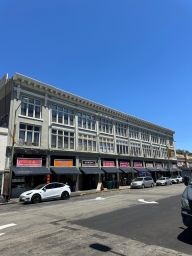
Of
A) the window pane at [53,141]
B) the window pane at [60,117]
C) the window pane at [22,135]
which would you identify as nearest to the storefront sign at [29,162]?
the window pane at [22,135]

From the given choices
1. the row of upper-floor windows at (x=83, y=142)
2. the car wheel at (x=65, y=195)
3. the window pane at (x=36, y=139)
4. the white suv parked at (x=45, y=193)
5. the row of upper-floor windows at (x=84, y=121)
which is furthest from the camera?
the row of upper-floor windows at (x=84, y=121)

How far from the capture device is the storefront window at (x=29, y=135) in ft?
90.7

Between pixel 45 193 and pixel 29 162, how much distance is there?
777 cm

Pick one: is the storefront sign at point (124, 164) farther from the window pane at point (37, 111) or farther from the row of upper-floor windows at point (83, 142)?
the window pane at point (37, 111)

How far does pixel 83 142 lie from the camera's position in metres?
35.5

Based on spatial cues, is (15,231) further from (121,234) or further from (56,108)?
(56,108)

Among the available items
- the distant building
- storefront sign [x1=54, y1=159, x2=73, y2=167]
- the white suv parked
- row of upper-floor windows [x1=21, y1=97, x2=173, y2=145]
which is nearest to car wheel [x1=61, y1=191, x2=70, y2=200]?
the white suv parked

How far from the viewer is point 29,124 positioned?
94.1ft

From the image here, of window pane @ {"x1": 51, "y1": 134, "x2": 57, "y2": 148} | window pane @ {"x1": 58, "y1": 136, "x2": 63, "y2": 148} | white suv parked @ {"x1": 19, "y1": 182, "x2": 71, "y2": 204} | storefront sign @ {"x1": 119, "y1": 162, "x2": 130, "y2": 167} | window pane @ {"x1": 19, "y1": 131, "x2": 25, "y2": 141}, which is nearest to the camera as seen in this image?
white suv parked @ {"x1": 19, "y1": 182, "x2": 71, "y2": 204}

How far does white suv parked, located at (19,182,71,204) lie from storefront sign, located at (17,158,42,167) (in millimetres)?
6145

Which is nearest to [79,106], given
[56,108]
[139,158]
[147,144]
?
[56,108]

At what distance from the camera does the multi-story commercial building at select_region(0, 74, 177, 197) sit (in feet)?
88.9

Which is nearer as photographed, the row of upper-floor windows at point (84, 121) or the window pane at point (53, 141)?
the row of upper-floor windows at point (84, 121)

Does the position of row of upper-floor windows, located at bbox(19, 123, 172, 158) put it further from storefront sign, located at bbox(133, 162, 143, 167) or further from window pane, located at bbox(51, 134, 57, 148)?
storefront sign, located at bbox(133, 162, 143, 167)
